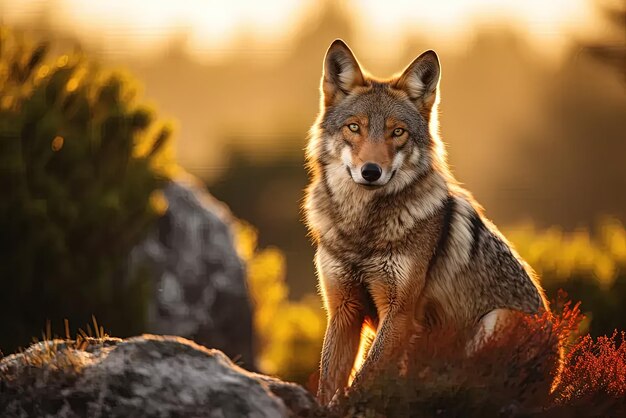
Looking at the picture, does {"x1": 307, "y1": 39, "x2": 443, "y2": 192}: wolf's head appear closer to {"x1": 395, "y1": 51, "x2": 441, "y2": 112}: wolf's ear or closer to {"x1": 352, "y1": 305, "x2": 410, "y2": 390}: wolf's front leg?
{"x1": 395, "y1": 51, "x2": 441, "y2": 112}: wolf's ear

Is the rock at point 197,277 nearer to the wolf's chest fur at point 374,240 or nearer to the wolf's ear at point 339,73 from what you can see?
the wolf's ear at point 339,73

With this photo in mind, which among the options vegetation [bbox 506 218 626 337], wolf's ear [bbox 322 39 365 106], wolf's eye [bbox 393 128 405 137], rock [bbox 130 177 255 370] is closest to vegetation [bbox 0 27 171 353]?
rock [bbox 130 177 255 370]

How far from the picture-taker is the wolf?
7.91 metres

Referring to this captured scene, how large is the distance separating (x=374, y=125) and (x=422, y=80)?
0.75 meters

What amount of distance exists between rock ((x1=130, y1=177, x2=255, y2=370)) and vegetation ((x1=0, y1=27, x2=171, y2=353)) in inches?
34.4

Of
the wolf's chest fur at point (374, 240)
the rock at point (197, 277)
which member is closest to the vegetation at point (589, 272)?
the rock at point (197, 277)

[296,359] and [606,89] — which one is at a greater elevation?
[606,89]

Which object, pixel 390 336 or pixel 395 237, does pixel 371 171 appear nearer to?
pixel 395 237

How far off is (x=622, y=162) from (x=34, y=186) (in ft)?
132

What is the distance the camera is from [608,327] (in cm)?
1492

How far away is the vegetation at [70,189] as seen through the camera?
14.9m

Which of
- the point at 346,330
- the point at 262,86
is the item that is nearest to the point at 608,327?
the point at 346,330

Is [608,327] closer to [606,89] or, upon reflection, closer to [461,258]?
[461,258]

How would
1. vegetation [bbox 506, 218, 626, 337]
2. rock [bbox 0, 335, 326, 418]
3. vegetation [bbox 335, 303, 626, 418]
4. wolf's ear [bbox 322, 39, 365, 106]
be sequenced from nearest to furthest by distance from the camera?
rock [bbox 0, 335, 326, 418]
vegetation [bbox 335, 303, 626, 418]
wolf's ear [bbox 322, 39, 365, 106]
vegetation [bbox 506, 218, 626, 337]
